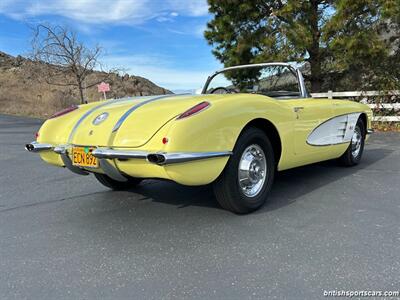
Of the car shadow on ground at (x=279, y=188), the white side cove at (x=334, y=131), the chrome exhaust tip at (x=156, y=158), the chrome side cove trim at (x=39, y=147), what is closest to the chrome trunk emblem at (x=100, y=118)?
the chrome side cove trim at (x=39, y=147)

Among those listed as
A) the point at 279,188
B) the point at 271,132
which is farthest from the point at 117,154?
the point at 279,188

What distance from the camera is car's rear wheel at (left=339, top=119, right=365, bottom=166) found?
5.39 metres

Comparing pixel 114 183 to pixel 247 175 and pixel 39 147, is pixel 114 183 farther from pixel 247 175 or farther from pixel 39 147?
pixel 247 175

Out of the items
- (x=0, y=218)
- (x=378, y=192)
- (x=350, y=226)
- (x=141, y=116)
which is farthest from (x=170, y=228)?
(x=378, y=192)

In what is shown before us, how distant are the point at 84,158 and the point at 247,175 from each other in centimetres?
139

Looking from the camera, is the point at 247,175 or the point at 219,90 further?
the point at 219,90

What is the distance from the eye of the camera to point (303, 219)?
3.34 meters

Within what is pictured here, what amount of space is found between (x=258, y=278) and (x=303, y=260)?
39 centimetres

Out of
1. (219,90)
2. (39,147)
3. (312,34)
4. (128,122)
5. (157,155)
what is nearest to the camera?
(157,155)

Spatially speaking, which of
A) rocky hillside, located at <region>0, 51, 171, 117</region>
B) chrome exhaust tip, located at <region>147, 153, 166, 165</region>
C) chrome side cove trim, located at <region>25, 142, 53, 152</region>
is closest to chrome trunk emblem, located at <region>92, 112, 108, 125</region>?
chrome side cove trim, located at <region>25, 142, 53, 152</region>

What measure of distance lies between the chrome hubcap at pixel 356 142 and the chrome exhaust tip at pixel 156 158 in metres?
3.49

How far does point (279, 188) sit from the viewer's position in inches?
173

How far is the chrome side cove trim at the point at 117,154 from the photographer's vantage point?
295 centimetres

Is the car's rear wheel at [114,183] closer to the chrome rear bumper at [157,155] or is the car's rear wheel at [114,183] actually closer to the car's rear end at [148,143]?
the car's rear end at [148,143]
